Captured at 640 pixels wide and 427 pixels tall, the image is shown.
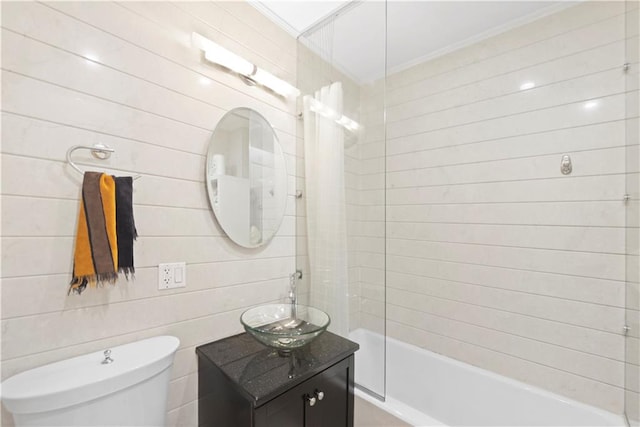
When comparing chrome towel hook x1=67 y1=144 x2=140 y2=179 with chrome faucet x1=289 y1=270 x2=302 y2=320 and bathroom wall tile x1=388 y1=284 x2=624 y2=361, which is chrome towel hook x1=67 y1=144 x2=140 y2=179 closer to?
chrome faucet x1=289 y1=270 x2=302 y2=320

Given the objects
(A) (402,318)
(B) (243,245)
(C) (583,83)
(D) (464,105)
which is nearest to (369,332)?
(A) (402,318)

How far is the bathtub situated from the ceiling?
5.93 ft

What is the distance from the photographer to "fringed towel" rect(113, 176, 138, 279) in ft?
3.41

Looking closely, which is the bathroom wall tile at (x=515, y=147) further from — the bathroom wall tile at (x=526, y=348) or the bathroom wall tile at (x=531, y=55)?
the bathroom wall tile at (x=526, y=348)

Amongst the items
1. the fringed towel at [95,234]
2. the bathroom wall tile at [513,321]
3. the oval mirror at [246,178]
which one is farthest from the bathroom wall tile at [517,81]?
the fringed towel at [95,234]

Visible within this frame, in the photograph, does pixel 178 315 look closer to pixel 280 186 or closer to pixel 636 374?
pixel 280 186

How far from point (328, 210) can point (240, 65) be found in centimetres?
98

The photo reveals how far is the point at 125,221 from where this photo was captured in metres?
1.05

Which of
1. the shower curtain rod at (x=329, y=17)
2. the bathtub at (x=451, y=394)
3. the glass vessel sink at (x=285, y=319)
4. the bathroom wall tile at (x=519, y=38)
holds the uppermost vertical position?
the shower curtain rod at (x=329, y=17)

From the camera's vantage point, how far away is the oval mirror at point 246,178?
1.43 metres

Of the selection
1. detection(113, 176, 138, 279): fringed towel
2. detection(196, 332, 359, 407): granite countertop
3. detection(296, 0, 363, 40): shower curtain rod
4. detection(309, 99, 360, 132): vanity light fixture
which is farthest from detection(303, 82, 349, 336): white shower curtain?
detection(113, 176, 138, 279): fringed towel

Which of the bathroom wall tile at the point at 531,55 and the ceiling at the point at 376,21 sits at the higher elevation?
the ceiling at the point at 376,21

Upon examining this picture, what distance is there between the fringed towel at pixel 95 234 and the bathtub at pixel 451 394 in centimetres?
138

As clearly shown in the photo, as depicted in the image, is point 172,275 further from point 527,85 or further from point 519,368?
point 527,85
